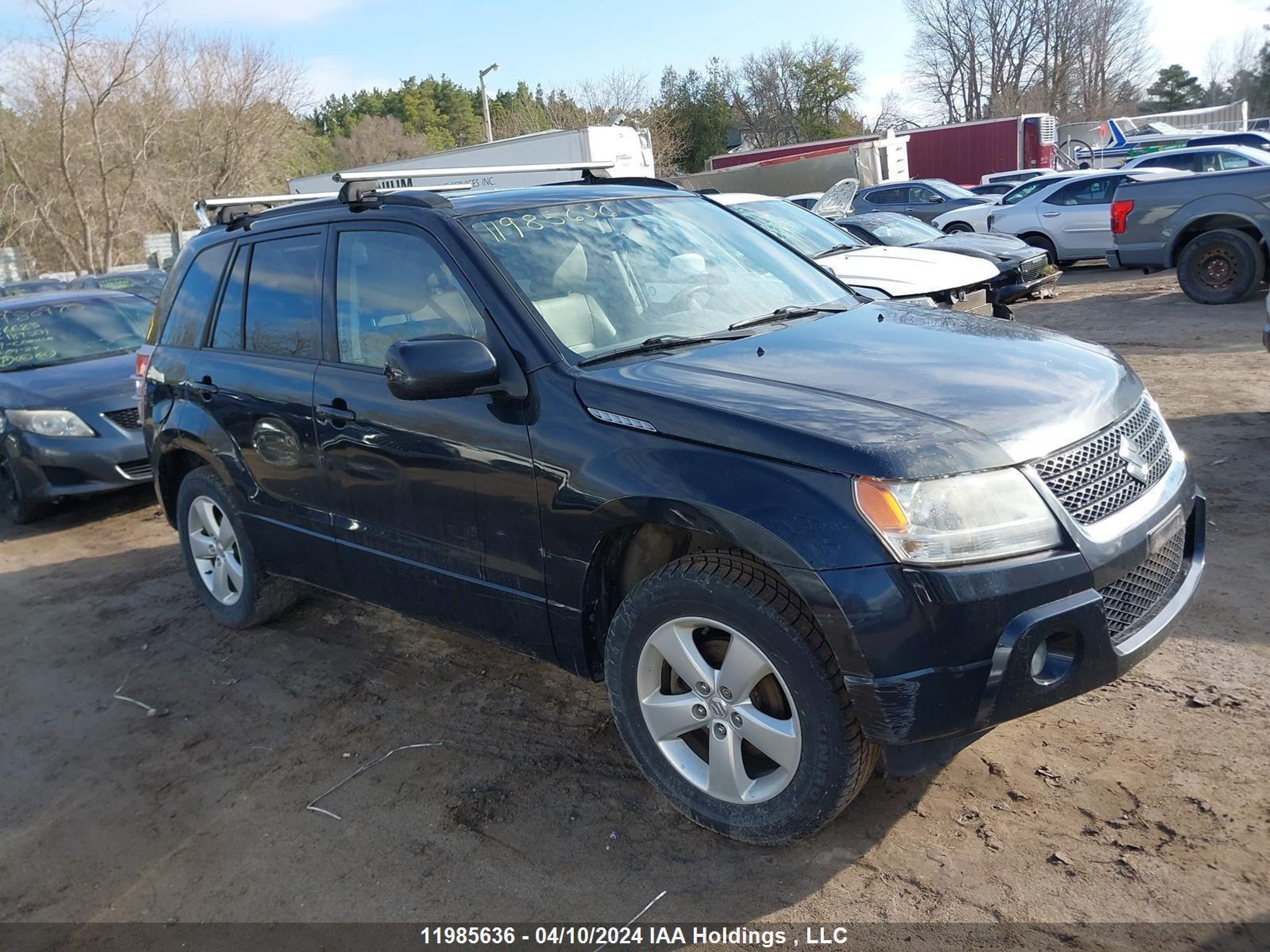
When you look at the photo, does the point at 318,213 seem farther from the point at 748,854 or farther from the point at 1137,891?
the point at 1137,891

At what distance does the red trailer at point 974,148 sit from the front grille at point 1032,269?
23.6 meters

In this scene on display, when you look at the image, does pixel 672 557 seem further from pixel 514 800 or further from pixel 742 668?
pixel 514 800

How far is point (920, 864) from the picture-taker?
2.84 meters

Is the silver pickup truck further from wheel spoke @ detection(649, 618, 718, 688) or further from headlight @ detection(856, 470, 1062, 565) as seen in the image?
wheel spoke @ detection(649, 618, 718, 688)

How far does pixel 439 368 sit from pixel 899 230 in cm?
1110

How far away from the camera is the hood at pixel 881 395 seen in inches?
104

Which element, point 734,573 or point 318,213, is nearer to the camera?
point 734,573

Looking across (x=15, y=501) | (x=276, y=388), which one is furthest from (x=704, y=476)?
(x=15, y=501)

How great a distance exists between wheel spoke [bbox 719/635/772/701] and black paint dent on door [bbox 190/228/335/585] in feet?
6.47

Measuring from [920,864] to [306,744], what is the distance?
7.64 ft

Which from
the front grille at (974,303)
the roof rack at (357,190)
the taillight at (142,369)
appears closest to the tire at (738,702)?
the roof rack at (357,190)

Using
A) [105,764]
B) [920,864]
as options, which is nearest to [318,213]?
[105,764]

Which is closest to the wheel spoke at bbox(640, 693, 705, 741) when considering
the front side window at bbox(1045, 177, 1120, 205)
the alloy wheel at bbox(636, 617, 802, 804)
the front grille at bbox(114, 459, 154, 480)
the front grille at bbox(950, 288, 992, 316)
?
the alloy wheel at bbox(636, 617, 802, 804)

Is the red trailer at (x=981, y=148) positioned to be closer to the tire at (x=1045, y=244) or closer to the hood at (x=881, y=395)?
the tire at (x=1045, y=244)
